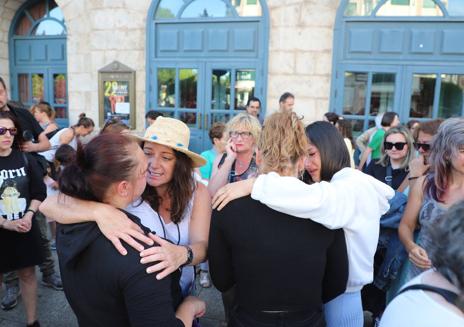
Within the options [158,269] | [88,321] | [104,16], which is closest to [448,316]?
[158,269]

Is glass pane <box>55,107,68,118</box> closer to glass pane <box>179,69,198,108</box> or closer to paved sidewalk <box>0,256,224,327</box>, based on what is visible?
glass pane <box>179,69,198,108</box>

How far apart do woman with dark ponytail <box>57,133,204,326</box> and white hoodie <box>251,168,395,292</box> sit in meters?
0.52

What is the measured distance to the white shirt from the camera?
2.68 ft

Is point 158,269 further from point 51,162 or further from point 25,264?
point 51,162

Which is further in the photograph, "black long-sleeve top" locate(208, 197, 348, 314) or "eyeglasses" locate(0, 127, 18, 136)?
"eyeglasses" locate(0, 127, 18, 136)

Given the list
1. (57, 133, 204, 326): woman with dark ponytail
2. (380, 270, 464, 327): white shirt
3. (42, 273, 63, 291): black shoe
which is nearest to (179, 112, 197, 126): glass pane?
(42, 273, 63, 291): black shoe

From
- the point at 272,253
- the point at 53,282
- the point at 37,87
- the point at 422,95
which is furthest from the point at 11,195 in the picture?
the point at 37,87

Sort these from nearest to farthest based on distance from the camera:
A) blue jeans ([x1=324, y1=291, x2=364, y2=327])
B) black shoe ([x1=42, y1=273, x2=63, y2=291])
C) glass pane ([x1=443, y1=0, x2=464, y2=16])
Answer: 1. blue jeans ([x1=324, y1=291, x2=364, y2=327])
2. black shoe ([x1=42, y1=273, x2=63, y2=291])
3. glass pane ([x1=443, y1=0, x2=464, y2=16])

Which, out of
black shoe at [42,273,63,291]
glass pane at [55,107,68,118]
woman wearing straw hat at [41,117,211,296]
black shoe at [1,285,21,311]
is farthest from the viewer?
glass pane at [55,107,68,118]

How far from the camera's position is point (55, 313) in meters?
3.19

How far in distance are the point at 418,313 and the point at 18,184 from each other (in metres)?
2.86

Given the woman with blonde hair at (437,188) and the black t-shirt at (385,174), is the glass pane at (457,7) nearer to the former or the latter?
the black t-shirt at (385,174)

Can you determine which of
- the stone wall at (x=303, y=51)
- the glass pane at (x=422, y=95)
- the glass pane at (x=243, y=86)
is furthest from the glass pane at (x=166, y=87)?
the glass pane at (x=422, y=95)

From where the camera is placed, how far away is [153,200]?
6.09 ft
